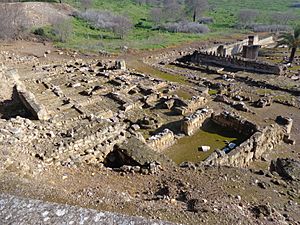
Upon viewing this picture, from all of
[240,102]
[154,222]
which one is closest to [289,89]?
[240,102]

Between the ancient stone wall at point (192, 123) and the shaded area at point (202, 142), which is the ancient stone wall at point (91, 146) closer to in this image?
the shaded area at point (202, 142)

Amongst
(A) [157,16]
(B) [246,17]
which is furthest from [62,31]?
(B) [246,17]

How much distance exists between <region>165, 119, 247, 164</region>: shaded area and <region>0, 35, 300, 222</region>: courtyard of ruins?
6 centimetres

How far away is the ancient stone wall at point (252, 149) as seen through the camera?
15.9 metres

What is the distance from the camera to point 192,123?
19.1m

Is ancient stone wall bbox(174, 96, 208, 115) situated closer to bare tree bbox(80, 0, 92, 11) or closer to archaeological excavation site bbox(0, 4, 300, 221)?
archaeological excavation site bbox(0, 4, 300, 221)

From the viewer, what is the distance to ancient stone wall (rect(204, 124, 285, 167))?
15934 millimetres

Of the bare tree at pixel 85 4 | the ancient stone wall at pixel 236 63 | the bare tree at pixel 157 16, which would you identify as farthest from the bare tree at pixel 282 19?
the bare tree at pixel 85 4

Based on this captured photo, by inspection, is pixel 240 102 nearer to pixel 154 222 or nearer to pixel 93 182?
pixel 93 182

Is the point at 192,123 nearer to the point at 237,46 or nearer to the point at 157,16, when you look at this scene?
the point at 237,46

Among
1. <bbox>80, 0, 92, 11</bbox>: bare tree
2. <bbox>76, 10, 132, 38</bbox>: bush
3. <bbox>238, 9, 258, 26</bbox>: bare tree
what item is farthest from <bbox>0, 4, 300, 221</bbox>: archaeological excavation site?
<bbox>80, 0, 92, 11</bbox>: bare tree

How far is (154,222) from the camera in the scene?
5.48 meters

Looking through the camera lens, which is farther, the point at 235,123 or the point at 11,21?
the point at 11,21

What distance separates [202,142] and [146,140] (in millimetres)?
3347
